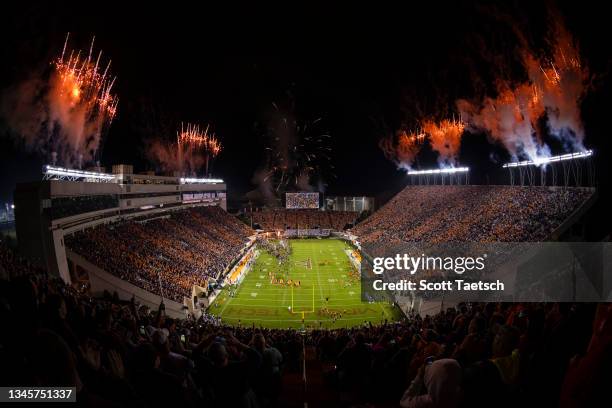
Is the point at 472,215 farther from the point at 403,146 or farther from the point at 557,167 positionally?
the point at 403,146

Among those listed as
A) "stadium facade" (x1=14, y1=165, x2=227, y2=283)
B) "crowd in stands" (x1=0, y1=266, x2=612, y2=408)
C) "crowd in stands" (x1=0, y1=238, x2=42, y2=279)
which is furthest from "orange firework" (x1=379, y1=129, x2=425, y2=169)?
"crowd in stands" (x1=0, y1=266, x2=612, y2=408)

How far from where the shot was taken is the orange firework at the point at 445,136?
2263 inches

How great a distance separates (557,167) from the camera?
120 ft

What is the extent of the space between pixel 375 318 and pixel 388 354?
1988 cm

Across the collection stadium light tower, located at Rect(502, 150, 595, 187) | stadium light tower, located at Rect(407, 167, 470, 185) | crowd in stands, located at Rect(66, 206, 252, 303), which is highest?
stadium light tower, located at Rect(407, 167, 470, 185)

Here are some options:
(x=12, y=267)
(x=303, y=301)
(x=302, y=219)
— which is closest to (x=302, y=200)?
(x=302, y=219)

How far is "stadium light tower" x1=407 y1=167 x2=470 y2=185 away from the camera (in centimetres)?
5908

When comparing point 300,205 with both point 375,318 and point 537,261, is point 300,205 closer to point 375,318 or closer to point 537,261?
point 375,318

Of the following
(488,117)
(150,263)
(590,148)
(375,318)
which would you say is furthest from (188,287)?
(488,117)

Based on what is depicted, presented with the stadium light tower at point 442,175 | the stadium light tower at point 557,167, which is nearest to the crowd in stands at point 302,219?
the stadium light tower at point 442,175

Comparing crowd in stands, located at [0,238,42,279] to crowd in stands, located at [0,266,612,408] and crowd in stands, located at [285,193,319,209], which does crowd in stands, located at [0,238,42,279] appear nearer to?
crowd in stands, located at [0,266,612,408]

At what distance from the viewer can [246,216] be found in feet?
242

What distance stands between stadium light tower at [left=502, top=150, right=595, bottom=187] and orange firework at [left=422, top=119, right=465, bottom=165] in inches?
473

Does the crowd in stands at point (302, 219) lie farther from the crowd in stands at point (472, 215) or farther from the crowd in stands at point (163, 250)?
the crowd in stands at point (163, 250)
